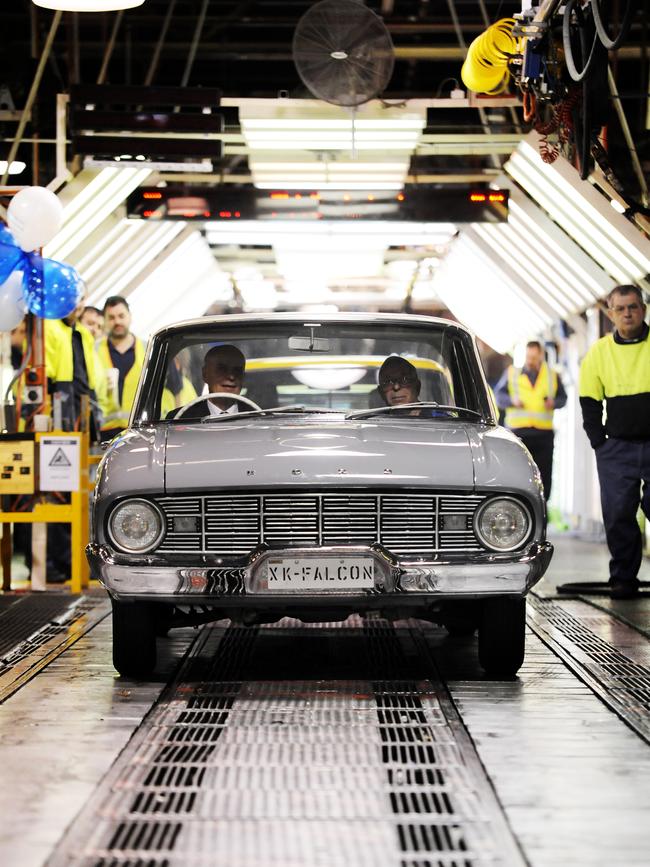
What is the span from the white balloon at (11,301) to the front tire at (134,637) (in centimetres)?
458

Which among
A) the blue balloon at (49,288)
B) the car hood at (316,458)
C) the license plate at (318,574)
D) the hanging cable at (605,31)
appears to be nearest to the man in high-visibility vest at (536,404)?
the blue balloon at (49,288)

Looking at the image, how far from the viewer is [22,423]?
35.2 feet

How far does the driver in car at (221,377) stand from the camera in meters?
6.66

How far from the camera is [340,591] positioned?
5734 mm

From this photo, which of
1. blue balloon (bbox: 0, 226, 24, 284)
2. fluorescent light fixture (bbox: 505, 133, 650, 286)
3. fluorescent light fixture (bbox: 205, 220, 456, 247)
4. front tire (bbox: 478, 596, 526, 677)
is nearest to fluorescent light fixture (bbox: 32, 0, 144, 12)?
blue balloon (bbox: 0, 226, 24, 284)

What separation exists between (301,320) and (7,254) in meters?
4.14

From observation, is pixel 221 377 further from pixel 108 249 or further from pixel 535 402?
pixel 108 249

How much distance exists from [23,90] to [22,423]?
4896mm

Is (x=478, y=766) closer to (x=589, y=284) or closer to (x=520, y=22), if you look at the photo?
(x=520, y=22)

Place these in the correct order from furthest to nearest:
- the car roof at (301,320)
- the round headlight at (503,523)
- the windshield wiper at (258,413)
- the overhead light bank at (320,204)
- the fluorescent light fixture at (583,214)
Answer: the overhead light bank at (320,204) → the fluorescent light fixture at (583,214) → the car roof at (301,320) → the windshield wiper at (258,413) → the round headlight at (503,523)

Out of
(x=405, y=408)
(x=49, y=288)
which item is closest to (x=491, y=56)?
(x=49, y=288)

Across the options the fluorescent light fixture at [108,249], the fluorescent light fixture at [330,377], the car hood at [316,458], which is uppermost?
the fluorescent light fixture at [108,249]

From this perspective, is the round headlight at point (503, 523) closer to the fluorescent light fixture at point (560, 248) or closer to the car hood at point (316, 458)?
the car hood at point (316, 458)

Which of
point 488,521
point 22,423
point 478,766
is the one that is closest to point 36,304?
point 22,423
